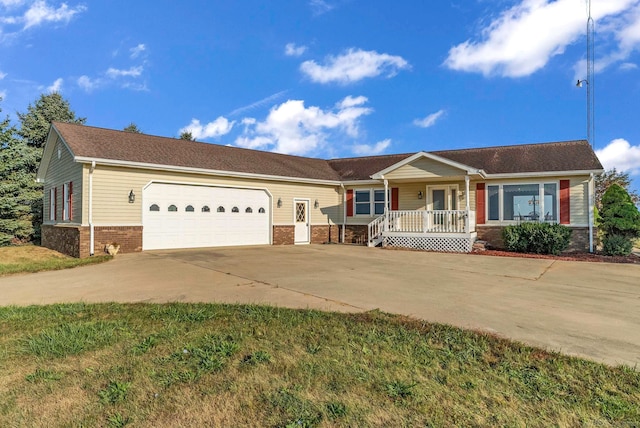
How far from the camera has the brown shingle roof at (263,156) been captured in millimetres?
13211

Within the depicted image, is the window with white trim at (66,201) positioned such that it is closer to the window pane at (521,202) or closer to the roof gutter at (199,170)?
the roof gutter at (199,170)

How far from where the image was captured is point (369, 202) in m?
18.3

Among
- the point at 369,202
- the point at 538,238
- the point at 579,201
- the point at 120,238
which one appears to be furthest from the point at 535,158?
the point at 120,238

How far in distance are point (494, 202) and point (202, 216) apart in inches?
493

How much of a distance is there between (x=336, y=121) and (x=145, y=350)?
2199 cm

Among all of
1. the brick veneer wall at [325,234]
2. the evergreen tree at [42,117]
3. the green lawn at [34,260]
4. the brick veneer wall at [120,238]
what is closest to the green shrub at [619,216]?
the brick veneer wall at [325,234]

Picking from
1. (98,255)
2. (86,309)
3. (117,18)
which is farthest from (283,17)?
(86,309)

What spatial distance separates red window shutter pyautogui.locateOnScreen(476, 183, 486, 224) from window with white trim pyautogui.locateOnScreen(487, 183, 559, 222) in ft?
0.79

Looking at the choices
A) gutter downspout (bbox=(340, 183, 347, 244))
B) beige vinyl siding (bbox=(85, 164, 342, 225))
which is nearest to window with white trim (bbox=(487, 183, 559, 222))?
gutter downspout (bbox=(340, 183, 347, 244))

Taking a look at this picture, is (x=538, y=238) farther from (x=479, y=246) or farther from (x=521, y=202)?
(x=521, y=202)

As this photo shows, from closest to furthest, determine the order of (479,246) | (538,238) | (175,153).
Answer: (538,238), (479,246), (175,153)

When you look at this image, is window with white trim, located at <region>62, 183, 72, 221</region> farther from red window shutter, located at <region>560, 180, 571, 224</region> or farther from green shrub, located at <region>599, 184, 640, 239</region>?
green shrub, located at <region>599, 184, 640, 239</region>

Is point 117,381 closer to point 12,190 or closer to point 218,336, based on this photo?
point 218,336

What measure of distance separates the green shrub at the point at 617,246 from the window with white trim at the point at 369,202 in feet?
28.3
